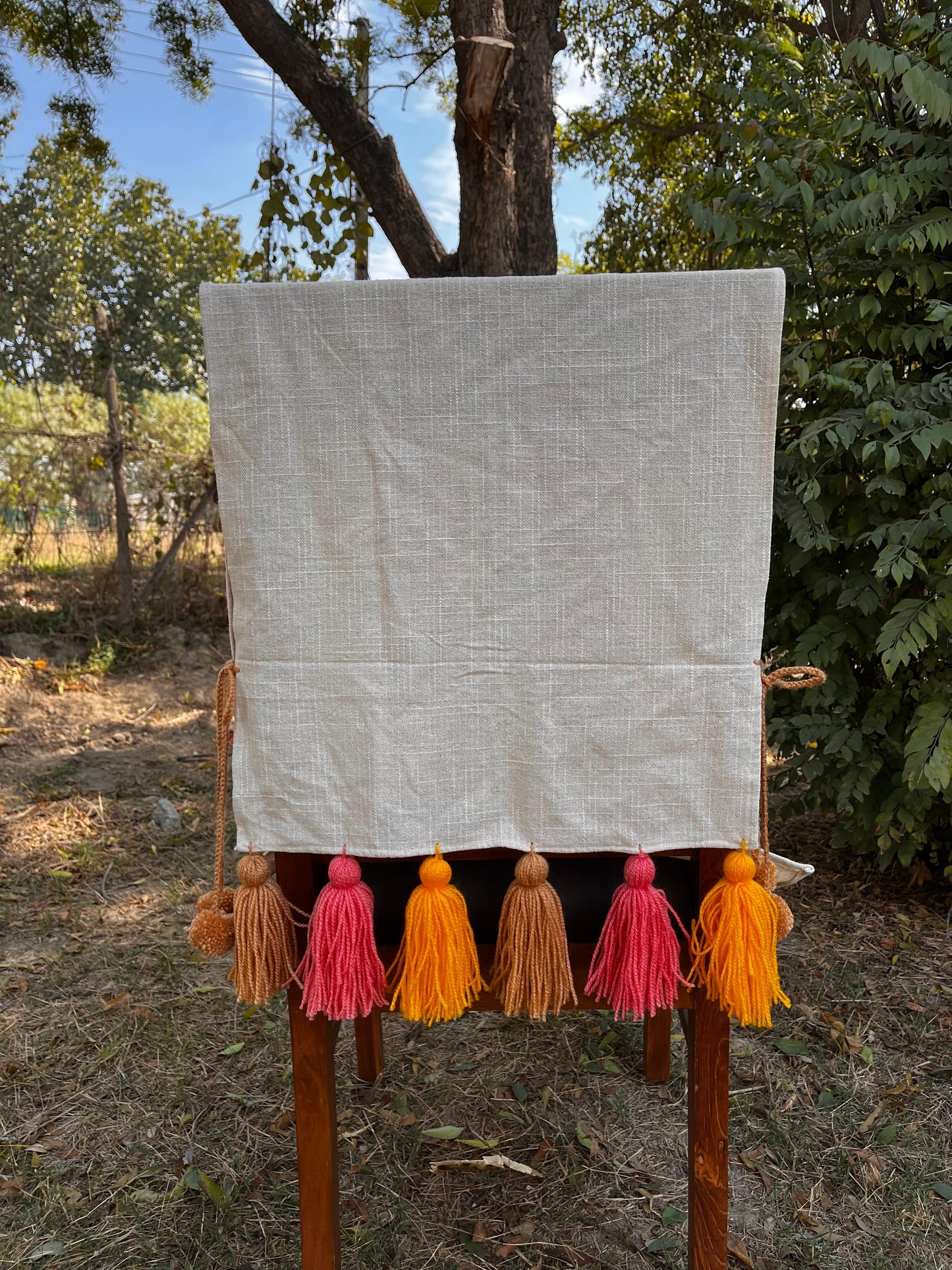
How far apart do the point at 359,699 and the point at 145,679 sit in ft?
14.7

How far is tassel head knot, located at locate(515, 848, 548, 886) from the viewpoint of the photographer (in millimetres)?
1189

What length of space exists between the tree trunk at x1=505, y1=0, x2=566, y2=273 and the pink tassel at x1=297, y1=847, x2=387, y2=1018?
2.40 m

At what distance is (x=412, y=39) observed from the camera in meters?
4.66

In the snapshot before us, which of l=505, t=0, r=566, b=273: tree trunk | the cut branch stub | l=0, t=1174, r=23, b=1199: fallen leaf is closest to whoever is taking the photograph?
l=0, t=1174, r=23, b=1199: fallen leaf

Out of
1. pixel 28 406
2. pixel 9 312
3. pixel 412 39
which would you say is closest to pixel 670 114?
pixel 412 39

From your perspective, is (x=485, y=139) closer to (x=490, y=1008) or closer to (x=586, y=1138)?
(x=490, y=1008)

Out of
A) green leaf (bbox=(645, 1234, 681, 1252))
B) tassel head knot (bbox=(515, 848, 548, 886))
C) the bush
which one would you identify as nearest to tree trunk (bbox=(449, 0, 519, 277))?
the bush

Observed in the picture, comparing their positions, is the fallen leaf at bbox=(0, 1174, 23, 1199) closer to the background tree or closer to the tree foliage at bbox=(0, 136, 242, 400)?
the background tree

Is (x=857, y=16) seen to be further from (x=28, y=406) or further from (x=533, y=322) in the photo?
(x=28, y=406)

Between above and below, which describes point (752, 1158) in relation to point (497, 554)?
below

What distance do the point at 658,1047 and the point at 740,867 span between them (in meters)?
1.01

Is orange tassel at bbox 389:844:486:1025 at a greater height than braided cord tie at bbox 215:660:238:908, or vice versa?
braided cord tie at bbox 215:660:238:908

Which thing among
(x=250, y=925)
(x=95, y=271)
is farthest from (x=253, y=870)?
(x=95, y=271)

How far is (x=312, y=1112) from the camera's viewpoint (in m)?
1.29
